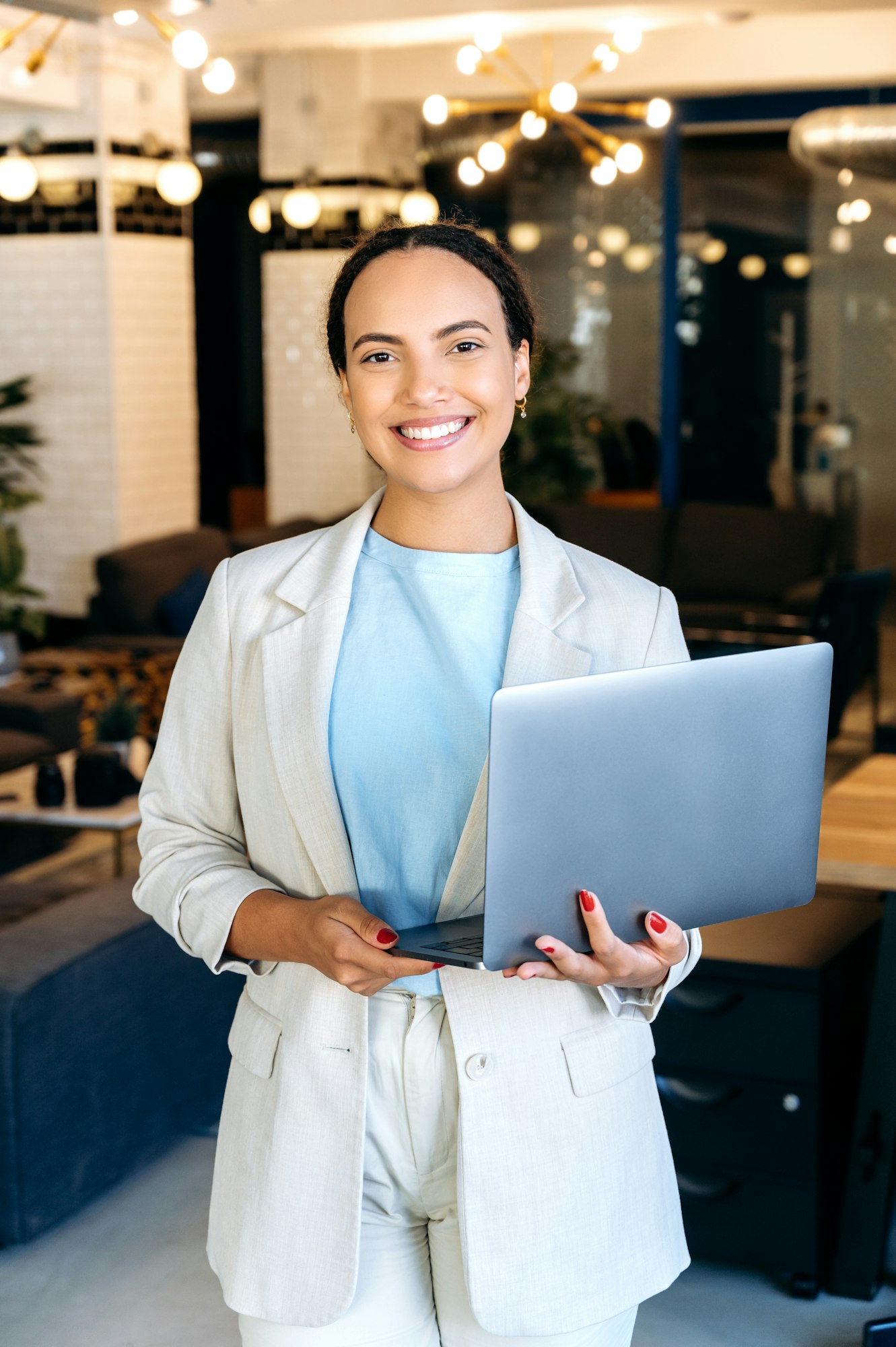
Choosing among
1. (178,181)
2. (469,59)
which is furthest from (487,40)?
(178,181)

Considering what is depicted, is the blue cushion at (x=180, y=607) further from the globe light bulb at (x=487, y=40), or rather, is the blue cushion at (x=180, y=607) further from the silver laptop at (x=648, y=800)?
the silver laptop at (x=648, y=800)

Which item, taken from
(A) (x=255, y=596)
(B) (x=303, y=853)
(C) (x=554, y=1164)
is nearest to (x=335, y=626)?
(A) (x=255, y=596)

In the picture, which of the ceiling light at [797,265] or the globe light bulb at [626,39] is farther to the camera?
the ceiling light at [797,265]

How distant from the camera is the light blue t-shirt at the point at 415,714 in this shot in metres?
1.46

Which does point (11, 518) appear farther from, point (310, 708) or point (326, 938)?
point (326, 938)

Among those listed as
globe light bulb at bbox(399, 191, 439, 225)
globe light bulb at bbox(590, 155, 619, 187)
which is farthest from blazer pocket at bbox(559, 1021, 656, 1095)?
globe light bulb at bbox(399, 191, 439, 225)

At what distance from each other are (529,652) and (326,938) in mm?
357

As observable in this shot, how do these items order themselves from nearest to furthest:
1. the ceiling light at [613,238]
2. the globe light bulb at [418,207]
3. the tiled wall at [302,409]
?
the globe light bulb at [418,207]
the tiled wall at [302,409]
the ceiling light at [613,238]

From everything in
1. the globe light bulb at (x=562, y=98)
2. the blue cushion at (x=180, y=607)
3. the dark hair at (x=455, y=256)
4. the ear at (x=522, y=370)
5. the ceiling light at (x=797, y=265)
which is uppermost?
the globe light bulb at (x=562, y=98)

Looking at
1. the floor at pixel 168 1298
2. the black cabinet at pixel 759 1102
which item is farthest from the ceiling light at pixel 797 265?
the floor at pixel 168 1298

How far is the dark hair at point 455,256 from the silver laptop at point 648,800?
0.46 metres

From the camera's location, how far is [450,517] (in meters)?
1.51

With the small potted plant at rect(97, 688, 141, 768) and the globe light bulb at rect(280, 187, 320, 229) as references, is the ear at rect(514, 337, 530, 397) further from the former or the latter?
the globe light bulb at rect(280, 187, 320, 229)

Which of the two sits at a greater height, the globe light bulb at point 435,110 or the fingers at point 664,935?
the globe light bulb at point 435,110
